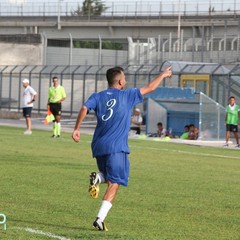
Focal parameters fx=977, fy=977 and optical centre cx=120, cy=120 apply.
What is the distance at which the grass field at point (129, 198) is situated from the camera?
35.8ft

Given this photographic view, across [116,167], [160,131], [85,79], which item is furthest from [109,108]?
[85,79]

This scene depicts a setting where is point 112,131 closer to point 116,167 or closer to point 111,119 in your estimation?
point 111,119

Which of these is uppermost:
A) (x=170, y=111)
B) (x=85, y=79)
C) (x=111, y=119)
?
(x=85, y=79)

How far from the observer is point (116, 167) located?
432 inches

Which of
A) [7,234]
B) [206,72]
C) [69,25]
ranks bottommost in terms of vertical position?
[7,234]

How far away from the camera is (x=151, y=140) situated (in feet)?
114

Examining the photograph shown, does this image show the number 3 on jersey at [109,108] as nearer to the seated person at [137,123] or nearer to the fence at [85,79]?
the seated person at [137,123]

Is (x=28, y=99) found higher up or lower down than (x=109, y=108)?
higher up

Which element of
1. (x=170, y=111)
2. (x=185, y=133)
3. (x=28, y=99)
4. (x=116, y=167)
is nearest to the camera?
(x=116, y=167)

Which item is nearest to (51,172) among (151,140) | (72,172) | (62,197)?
Result: (72,172)

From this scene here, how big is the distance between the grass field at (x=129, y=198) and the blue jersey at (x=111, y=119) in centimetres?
92

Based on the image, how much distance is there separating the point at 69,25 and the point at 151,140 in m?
42.6

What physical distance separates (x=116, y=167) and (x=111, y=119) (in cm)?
54

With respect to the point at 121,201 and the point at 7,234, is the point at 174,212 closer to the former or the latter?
the point at 121,201
